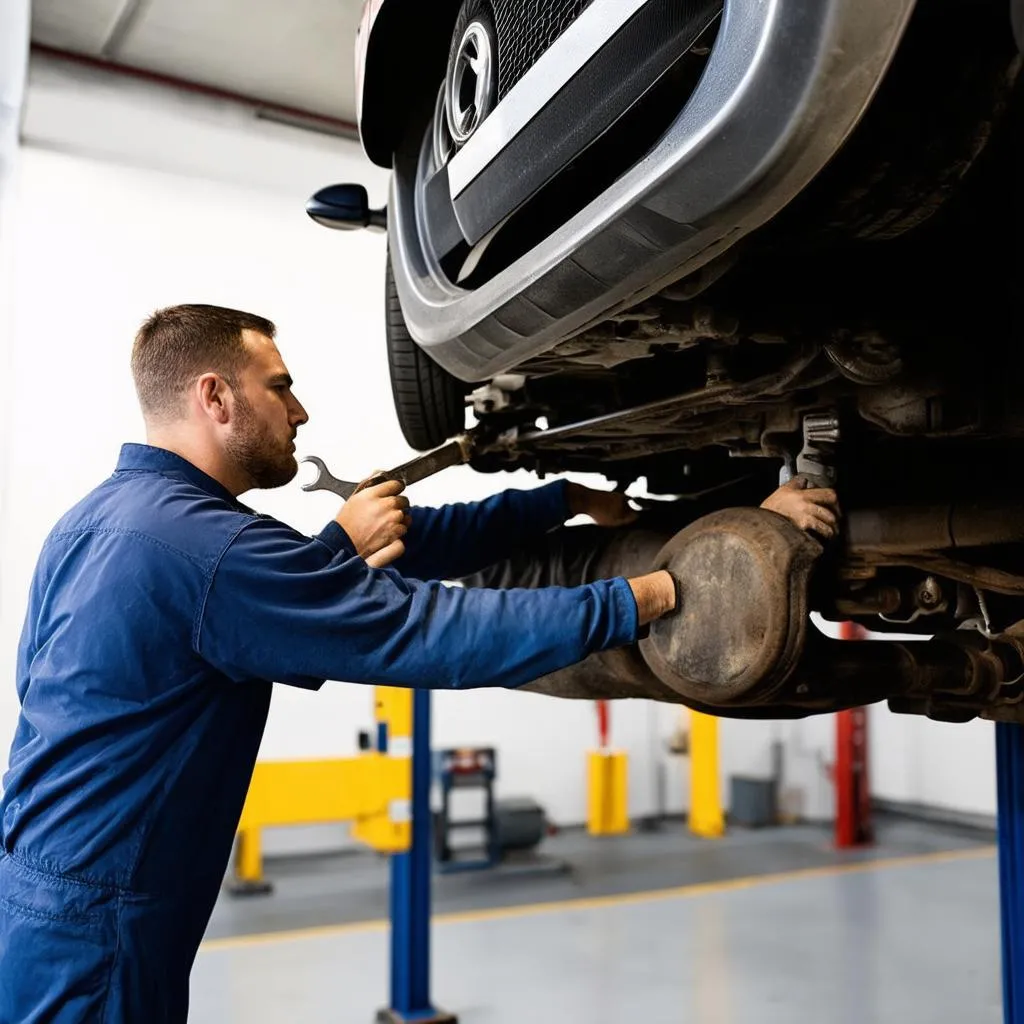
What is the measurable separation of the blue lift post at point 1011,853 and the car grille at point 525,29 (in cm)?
178

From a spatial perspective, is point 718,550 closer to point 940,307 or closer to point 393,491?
point 940,307

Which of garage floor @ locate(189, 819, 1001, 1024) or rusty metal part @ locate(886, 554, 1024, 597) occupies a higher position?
rusty metal part @ locate(886, 554, 1024, 597)

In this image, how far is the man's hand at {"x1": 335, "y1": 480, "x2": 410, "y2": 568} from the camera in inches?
55.9

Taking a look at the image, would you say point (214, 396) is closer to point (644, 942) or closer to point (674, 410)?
point (674, 410)

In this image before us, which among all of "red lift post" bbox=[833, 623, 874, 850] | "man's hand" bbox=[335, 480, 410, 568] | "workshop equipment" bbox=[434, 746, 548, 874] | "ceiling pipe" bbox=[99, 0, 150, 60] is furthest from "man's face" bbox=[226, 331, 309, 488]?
"red lift post" bbox=[833, 623, 874, 850]

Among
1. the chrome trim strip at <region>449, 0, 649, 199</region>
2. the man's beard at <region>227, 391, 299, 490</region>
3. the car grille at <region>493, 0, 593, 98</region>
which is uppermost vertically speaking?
the car grille at <region>493, 0, 593, 98</region>

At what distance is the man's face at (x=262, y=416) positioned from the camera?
1.39m

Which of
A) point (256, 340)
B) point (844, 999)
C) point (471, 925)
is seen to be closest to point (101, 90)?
point (256, 340)

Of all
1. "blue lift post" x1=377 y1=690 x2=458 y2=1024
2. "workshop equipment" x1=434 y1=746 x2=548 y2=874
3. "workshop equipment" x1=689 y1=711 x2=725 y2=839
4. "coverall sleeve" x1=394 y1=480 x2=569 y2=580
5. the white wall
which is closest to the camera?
"coverall sleeve" x1=394 y1=480 x2=569 y2=580

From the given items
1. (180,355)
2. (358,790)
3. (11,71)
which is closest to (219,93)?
(11,71)

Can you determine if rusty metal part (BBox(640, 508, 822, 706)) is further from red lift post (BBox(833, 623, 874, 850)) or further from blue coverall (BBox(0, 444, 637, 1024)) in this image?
red lift post (BBox(833, 623, 874, 850))

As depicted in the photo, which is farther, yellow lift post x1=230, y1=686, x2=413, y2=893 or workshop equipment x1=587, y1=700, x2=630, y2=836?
workshop equipment x1=587, y1=700, x2=630, y2=836

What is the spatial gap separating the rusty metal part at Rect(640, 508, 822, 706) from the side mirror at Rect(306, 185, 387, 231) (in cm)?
90

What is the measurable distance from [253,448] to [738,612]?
2.27 feet
